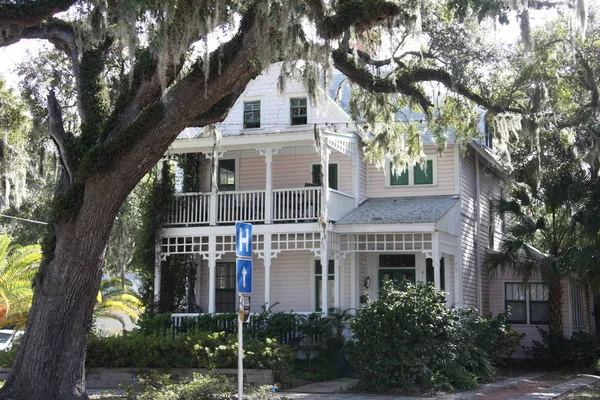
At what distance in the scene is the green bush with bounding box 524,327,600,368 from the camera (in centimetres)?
2066

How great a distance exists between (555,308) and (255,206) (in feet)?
29.8

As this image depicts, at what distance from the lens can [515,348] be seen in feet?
75.0

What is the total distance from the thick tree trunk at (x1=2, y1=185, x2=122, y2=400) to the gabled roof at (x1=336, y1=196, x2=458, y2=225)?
354 inches

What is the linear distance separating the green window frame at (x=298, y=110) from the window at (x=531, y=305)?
28.2 feet

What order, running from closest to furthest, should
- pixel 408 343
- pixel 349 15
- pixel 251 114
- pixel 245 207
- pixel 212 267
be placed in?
pixel 349 15, pixel 408 343, pixel 212 267, pixel 245 207, pixel 251 114

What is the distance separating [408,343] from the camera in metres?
15.2

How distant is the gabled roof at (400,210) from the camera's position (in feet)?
63.6

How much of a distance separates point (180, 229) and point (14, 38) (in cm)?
874

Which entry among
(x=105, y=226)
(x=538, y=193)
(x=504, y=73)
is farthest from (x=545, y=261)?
(x=105, y=226)

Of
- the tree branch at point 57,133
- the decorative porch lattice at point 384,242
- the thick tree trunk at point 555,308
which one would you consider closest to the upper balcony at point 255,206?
the decorative porch lattice at point 384,242

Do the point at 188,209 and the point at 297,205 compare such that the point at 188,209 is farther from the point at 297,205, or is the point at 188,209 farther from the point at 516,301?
the point at 516,301

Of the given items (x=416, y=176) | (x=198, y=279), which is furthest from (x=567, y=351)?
(x=198, y=279)

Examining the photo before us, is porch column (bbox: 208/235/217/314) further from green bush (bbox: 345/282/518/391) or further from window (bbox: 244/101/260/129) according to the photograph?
green bush (bbox: 345/282/518/391)

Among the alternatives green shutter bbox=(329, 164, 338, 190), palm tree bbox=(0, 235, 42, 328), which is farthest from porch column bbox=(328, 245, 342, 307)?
palm tree bbox=(0, 235, 42, 328)
